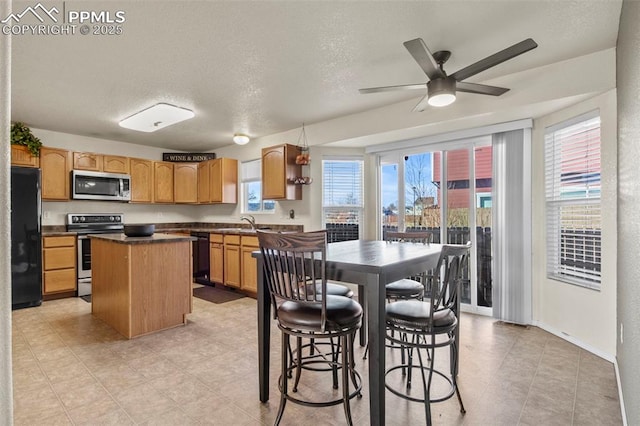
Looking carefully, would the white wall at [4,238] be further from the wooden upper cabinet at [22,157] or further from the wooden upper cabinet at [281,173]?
the wooden upper cabinet at [22,157]

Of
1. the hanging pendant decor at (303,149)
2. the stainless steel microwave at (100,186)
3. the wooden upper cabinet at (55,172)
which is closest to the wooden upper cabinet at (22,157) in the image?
the wooden upper cabinet at (55,172)

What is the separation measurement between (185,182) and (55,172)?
6.28 feet

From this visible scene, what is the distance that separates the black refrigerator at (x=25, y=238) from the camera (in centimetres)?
403

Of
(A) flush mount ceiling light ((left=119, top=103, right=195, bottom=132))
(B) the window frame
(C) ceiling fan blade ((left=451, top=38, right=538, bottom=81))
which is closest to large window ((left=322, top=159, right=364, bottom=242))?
(B) the window frame

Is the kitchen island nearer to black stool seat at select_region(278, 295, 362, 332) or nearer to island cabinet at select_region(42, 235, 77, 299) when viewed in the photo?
island cabinet at select_region(42, 235, 77, 299)

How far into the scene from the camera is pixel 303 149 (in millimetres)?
4793

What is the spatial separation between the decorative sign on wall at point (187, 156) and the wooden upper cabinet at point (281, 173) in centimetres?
187

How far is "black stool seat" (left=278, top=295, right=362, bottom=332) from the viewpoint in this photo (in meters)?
1.75

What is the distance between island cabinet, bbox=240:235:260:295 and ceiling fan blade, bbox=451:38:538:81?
3.32 meters

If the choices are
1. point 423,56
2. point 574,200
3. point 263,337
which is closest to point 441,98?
point 423,56

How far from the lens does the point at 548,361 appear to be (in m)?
2.60

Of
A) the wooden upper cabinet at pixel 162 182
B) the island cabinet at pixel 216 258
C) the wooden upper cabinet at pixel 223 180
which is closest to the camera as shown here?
the island cabinet at pixel 216 258

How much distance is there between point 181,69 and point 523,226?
370 centimetres

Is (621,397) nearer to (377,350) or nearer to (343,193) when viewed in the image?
(377,350)
